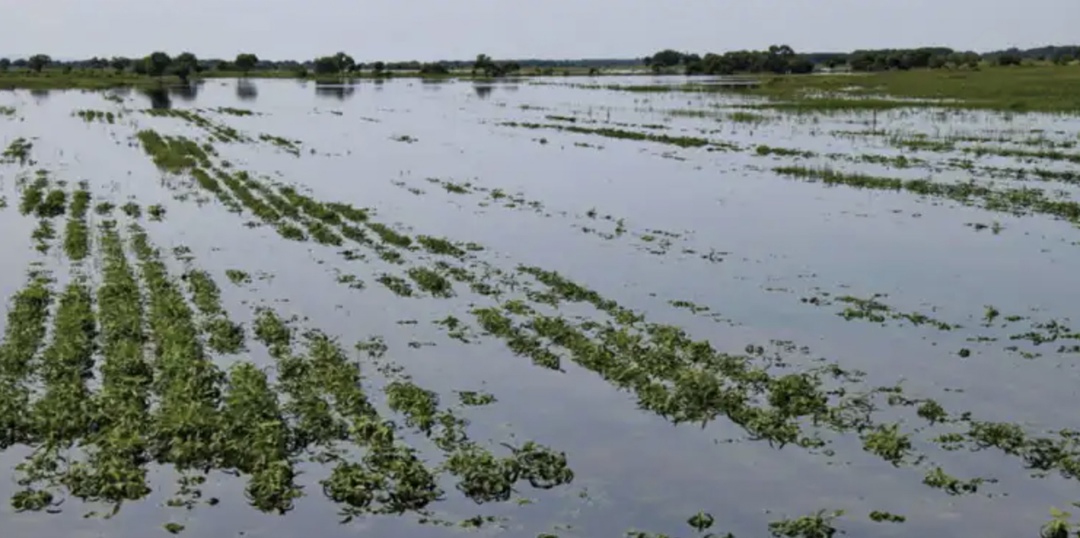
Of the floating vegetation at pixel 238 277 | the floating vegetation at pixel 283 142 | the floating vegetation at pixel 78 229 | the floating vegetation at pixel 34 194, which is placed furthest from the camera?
the floating vegetation at pixel 283 142

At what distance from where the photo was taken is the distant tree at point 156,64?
18525cm

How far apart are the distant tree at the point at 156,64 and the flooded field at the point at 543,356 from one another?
519 feet

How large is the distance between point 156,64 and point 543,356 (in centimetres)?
18814

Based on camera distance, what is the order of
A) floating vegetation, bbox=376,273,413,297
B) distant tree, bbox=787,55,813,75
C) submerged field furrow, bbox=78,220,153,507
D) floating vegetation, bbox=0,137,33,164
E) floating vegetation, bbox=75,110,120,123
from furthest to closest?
distant tree, bbox=787,55,813,75 < floating vegetation, bbox=75,110,120,123 < floating vegetation, bbox=0,137,33,164 < floating vegetation, bbox=376,273,413,297 < submerged field furrow, bbox=78,220,153,507

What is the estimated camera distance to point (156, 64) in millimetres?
185375

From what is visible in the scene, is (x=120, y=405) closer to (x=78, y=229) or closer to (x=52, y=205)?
(x=78, y=229)

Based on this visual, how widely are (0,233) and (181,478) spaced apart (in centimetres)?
2081

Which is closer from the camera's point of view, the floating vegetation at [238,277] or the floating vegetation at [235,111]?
the floating vegetation at [238,277]

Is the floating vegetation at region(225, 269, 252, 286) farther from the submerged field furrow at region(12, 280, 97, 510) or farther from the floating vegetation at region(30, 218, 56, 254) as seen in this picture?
Result: the floating vegetation at region(30, 218, 56, 254)

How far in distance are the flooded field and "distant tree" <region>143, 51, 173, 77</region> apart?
158158 millimetres

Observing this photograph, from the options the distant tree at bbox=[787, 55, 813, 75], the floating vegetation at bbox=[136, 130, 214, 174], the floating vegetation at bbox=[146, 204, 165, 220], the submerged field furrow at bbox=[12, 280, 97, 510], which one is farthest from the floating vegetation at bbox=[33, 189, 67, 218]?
the distant tree at bbox=[787, 55, 813, 75]

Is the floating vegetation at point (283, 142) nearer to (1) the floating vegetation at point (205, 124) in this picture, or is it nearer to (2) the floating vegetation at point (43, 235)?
(1) the floating vegetation at point (205, 124)

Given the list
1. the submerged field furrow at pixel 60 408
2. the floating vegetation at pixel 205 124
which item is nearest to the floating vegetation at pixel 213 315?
the submerged field furrow at pixel 60 408

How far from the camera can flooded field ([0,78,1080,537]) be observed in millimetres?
12773
